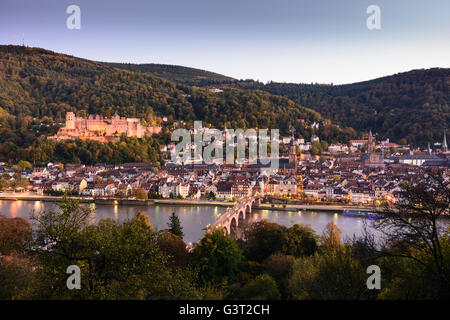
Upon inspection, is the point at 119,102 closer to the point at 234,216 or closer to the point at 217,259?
the point at 234,216

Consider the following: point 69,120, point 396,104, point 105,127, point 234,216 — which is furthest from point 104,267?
point 396,104

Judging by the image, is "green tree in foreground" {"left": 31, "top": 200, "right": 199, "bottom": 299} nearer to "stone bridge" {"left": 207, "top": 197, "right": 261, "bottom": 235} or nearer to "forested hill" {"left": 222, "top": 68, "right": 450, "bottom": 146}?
"stone bridge" {"left": 207, "top": 197, "right": 261, "bottom": 235}

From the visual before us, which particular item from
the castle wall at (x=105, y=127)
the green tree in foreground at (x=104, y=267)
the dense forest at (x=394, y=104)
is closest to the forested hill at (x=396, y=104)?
the dense forest at (x=394, y=104)

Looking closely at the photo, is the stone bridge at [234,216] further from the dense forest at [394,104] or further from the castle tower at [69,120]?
the dense forest at [394,104]

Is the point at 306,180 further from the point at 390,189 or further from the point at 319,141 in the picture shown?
the point at 319,141

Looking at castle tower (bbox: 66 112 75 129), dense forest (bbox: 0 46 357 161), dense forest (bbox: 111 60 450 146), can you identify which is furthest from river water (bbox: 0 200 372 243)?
dense forest (bbox: 111 60 450 146)
